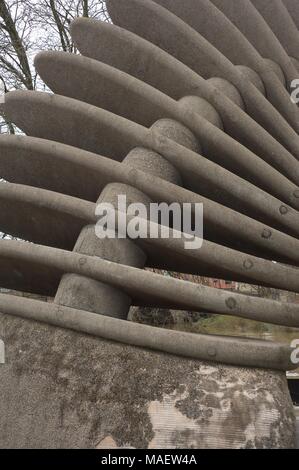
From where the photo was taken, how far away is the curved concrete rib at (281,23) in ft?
16.5

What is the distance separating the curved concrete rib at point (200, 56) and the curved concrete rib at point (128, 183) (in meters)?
1.30

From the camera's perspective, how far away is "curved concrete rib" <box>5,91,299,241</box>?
10.8 feet

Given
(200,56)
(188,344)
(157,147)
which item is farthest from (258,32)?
(188,344)

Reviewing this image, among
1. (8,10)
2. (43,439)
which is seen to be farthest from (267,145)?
(8,10)

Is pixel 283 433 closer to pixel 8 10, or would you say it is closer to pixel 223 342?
pixel 223 342

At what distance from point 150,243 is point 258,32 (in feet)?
10.4

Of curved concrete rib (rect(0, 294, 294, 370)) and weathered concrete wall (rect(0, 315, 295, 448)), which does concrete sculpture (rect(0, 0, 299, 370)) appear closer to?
curved concrete rib (rect(0, 294, 294, 370))

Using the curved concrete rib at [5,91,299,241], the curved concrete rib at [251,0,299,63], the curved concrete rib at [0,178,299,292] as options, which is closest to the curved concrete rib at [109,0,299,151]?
the curved concrete rib at [5,91,299,241]

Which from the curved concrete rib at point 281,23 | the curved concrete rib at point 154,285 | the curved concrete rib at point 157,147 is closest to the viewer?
the curved concrete rib at point 154,285

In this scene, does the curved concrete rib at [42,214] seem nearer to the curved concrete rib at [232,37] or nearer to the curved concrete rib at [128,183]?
the curved concrete rib at [128,183]

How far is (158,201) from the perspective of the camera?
3.17 meters

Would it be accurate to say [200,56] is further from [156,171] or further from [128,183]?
[128,183]

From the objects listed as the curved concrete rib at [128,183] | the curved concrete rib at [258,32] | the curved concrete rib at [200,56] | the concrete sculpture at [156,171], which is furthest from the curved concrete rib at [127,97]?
the curved concrete rib at [258,32]

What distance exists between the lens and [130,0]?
14.3 ft
